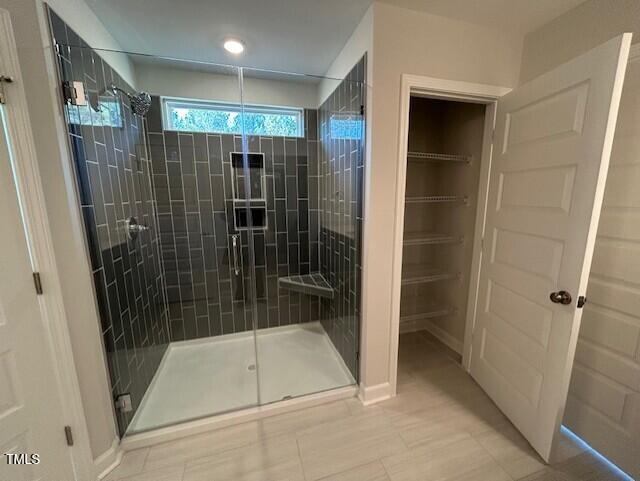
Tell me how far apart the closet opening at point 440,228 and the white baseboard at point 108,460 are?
1879mm

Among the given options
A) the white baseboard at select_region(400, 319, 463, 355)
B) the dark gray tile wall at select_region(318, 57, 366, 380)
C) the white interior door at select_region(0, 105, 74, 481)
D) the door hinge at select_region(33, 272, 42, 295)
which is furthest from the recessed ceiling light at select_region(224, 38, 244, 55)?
the white baseboard at select_region(400, 319, 463, 355)

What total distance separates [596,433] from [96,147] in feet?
10.6

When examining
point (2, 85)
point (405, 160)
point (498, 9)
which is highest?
point (498, 9)

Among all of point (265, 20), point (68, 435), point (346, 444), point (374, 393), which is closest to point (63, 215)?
point (68, 435)

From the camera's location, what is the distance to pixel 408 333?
8.83ft

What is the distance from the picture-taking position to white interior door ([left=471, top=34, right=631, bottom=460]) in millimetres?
1101

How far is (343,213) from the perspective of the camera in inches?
80.4

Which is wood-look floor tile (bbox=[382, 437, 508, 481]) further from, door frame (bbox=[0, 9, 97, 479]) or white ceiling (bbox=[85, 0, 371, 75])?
white ceiling (bbox=[85, 0, 371, 75])

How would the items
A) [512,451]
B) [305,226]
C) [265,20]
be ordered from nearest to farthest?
[512,451], [265,20], [305,226]

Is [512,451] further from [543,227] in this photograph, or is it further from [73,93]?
[73,93]

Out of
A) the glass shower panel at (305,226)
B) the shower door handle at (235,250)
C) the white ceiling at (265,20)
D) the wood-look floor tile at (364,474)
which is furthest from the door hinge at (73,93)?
the wood-look floor tile at (364,474)

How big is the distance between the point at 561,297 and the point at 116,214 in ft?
8.50

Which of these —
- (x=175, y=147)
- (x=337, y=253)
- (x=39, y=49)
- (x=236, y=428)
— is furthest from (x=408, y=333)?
(x=39, y=49)

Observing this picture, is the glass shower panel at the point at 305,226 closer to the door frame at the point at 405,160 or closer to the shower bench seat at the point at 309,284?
the shower bench seat at the point at 309,284
